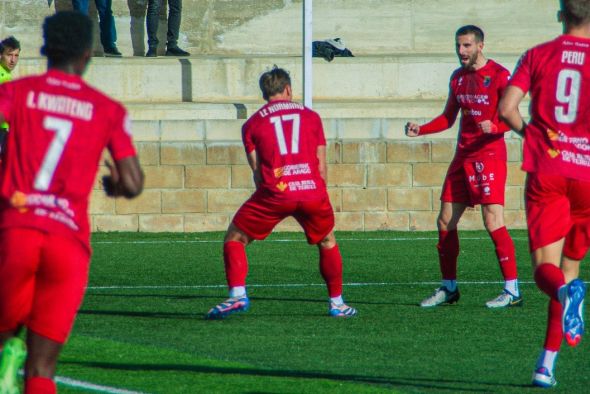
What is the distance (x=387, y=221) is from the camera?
1662cm

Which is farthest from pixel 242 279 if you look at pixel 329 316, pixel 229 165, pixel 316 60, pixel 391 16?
pixel 391 16

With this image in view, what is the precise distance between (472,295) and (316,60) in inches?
390

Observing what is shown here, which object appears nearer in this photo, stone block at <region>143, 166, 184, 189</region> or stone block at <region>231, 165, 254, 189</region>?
stone block at <region>143, 166, 184, 189</region>

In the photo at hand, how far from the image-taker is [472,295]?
10.8 metres

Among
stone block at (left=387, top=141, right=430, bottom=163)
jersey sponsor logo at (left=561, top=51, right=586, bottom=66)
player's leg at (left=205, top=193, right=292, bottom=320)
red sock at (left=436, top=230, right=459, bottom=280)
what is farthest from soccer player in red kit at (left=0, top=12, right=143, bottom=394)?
stone block at (left=387, top=141, right=430, bottom=163)

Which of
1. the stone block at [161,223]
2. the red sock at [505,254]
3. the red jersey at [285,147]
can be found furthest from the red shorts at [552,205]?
the stone block at [161,223]

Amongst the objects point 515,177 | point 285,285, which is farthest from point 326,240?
point 515,177

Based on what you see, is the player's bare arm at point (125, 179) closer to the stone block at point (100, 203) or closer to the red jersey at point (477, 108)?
the red jersey at point (477, 108)

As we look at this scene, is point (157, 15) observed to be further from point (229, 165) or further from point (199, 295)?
point (199, 295)

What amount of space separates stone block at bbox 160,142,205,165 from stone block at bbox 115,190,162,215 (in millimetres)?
471

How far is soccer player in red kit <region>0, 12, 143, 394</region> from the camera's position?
189 inches

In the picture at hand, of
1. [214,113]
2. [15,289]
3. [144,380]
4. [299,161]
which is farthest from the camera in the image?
[214,113]

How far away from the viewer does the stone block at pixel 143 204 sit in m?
16.1

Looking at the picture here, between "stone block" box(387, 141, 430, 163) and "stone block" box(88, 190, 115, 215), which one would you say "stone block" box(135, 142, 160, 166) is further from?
"stone block" box(387, 141, 430, 163)
